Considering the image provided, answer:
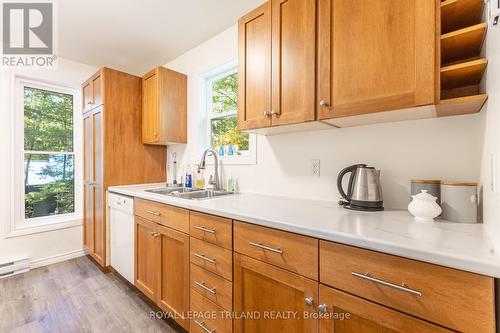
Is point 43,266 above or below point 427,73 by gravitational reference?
below

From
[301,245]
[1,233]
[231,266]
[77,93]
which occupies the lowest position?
[1,233]

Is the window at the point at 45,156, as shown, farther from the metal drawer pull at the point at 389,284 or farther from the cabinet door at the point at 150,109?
the metal drawer pull at the point at 389,284

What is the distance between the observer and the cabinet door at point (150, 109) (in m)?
2.51

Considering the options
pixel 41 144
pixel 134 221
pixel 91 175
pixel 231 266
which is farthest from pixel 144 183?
pixel 231 266

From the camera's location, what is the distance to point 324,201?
5.10ft

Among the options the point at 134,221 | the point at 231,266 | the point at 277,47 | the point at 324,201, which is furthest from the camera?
the point at 134,221

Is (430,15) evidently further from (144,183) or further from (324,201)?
(144,183)

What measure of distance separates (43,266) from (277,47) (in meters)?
3.43

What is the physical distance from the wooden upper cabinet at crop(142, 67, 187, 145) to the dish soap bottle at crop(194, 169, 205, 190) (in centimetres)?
46

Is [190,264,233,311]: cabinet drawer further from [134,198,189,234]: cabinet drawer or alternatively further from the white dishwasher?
the white dishwasher

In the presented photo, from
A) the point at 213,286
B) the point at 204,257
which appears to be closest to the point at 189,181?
the point at 204,257

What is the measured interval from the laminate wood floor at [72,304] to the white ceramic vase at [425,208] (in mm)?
1743

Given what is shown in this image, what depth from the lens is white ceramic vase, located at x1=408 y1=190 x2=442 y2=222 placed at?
996 mm

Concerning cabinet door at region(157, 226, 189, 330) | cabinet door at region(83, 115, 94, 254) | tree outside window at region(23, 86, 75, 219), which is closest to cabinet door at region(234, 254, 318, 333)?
cabinet door at region(157, 226, 189, 330)
